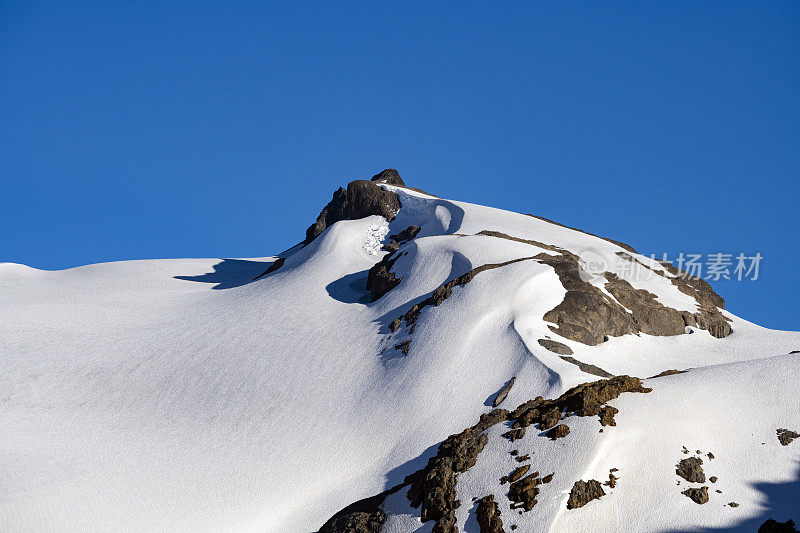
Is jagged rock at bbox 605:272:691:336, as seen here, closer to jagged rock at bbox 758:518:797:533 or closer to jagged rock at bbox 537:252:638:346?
jagged rock at bbox 537:252:638:346

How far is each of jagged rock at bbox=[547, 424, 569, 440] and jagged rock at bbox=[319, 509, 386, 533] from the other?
6.25 metres

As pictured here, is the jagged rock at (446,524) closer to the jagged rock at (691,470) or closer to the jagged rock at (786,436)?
the jagged rock at (691,470)

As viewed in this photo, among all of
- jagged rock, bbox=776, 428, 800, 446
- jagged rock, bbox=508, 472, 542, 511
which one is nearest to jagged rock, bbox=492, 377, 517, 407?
jagged rock, bbox=508, 472, 542, 511

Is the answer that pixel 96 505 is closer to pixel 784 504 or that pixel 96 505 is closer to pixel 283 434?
pixel 283 434

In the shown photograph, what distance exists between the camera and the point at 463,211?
59.3 meters

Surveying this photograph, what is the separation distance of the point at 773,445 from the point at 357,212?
5064cm

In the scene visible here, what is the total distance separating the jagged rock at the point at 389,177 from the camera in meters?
75.7

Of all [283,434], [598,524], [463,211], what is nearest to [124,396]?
[283,434]

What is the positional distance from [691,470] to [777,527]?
2.77 meters

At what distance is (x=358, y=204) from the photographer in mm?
66250

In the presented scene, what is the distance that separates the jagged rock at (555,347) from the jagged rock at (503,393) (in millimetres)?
3578

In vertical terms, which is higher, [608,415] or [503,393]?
[503,393]

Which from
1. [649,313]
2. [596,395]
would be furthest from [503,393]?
[649,313]

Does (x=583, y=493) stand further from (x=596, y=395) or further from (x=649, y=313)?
(x=649, y=313)
